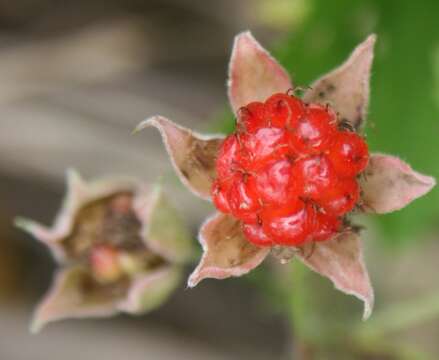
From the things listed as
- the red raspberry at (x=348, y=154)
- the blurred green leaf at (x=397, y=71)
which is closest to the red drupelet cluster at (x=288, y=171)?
the red raspberry at (x=348, y=154)

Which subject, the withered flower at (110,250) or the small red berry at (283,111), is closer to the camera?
the small red berry at (283,111)

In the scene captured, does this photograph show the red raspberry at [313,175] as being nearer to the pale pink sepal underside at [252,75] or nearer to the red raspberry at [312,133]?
the red raspberry at [312,133]

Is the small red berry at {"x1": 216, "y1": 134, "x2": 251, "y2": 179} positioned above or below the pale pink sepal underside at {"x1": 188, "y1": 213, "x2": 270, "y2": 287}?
above

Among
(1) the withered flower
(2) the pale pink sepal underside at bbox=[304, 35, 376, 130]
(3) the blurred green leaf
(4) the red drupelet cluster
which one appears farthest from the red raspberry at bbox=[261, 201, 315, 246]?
(3) the blurred green leaf

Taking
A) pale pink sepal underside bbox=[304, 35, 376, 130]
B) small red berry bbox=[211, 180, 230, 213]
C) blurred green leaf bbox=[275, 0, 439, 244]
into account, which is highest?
blurred green leaf bbox=[275, 0, 439, 244]

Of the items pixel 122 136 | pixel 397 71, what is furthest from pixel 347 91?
pixel 122 136

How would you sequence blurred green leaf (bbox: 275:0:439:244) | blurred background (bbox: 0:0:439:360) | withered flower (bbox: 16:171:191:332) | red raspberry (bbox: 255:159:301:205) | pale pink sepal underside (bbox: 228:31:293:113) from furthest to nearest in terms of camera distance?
blurred background (bbox: 0:0:439:360) < blurred green leaf (bbox: 275:0:439:244) < withered flower (bbox: 16:171:191:332) < pale pink sepal underside (bbox: 228:31:293:113) < red raspberry (bbox: 255:159:301:205)

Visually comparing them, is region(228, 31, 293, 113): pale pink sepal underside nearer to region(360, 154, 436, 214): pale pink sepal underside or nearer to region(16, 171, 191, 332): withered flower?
region(360, 154, 436, 214): pale pink sepal underside
